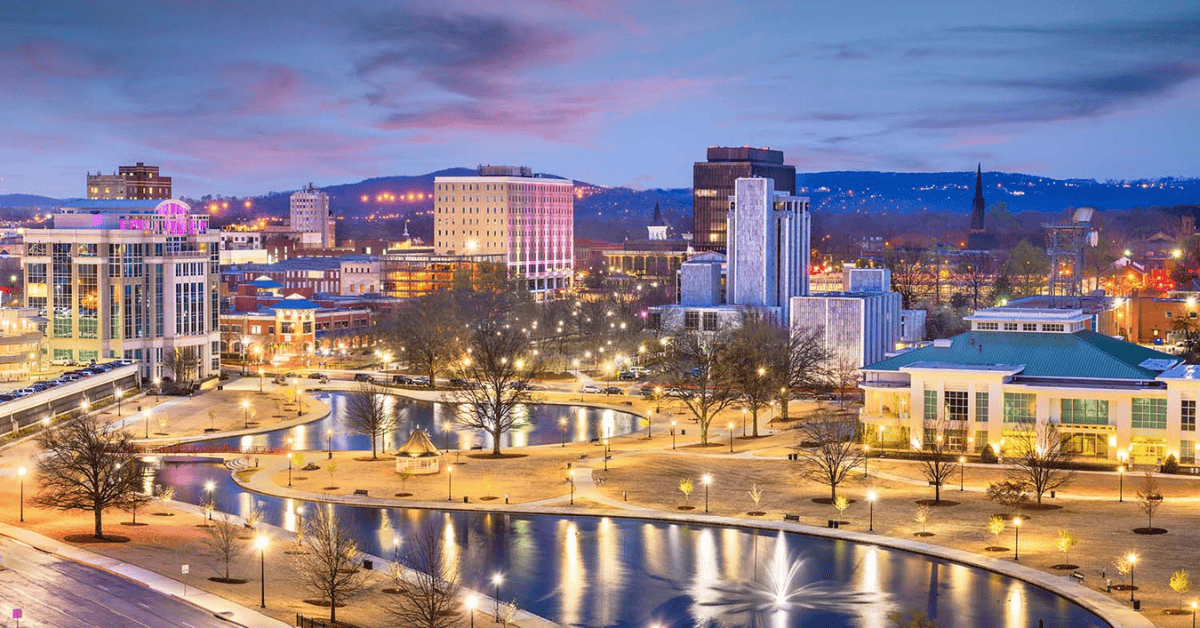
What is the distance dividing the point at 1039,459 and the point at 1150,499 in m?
11.1

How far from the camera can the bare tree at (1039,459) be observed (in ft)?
258

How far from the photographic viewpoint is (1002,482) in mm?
81625

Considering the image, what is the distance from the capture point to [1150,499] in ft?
240

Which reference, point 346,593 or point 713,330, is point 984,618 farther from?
point 713,330

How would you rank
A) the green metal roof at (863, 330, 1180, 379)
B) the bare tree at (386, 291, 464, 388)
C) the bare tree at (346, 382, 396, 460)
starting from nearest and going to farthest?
the green metal roof at (863, 330, 1180, 379), the bare tree at (346, 382, 396, 460), the bare tree at (386, 291, 464, 388)

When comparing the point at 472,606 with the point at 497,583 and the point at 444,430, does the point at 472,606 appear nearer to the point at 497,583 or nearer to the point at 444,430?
the point at 497,583

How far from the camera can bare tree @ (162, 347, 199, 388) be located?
134125 mm

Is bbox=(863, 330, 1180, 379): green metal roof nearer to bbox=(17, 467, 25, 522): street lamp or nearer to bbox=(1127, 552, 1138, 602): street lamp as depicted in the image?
bbox=(1127, 552, 1138, 602): street lamp

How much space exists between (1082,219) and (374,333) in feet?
273

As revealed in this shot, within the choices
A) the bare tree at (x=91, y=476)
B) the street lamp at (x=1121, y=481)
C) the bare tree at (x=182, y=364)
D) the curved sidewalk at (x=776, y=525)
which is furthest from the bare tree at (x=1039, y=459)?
the bare tree at (x=182, y=364)

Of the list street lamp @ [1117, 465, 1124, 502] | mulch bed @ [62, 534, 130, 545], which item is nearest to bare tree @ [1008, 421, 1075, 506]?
street lamp @ [1117, 465, 1124, 502]

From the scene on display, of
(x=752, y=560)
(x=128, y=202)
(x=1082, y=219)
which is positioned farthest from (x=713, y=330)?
(x=752, y=560)

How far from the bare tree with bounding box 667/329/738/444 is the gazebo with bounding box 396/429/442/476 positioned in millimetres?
20302

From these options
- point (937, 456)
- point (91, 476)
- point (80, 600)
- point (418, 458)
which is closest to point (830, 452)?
point (937, 456)
